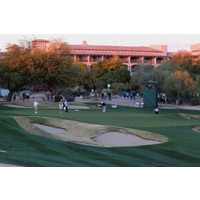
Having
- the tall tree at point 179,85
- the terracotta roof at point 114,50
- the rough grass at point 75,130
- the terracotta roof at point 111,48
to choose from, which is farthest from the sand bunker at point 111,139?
the terracotta roof at point 111,48

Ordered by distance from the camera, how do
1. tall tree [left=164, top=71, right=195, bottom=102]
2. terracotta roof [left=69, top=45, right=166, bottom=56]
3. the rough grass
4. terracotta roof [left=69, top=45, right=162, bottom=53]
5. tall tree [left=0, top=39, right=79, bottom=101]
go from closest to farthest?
the rough grass → tall tree [left=0, top=39, right=79, bottom=101] → tall tree [left=164, top=71, right=195, bottom=102] → terracotta roof [left=69, top=45, right=166, bottom=56] → terracotta roof [left=69, top=45, right=162, bottom=53]

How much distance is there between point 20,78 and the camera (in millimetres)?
54906

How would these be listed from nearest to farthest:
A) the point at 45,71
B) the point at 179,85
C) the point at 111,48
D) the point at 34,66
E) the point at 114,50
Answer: the point at 34,66 < the point at 45,71 < the point at 179,85 < the point at 114,50 < the point at 111,48

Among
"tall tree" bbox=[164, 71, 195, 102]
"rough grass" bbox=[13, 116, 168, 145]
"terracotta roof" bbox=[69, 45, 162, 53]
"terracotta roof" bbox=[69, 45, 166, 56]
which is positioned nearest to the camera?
"rough grass" bbox=[13, 116, 168, 145]

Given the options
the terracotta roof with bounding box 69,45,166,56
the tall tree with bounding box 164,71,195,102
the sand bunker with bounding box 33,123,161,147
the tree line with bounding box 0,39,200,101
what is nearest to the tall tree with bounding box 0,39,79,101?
the tree line with bounding box 0,39,200,101

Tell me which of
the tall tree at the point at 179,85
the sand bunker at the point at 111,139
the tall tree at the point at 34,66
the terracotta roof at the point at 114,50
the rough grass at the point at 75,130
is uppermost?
the terracotta roof at the point at 114,50

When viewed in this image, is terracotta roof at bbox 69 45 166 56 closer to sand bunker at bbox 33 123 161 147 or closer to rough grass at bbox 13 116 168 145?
rough grass at bbox 13 116 168 145

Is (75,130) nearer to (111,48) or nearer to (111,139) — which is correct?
(111,139)

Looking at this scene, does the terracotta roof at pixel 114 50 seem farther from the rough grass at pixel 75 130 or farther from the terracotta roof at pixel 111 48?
the rough grass at pixel 75 130

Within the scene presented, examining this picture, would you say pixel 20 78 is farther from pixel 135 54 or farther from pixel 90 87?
pixel 135 54

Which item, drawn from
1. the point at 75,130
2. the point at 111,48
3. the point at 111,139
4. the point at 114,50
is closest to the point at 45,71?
the point at 75,130

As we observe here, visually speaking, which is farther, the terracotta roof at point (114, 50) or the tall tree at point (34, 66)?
the terracotta roof at point (114, 50)

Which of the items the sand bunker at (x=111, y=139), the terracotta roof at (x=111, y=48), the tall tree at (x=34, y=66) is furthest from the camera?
the terracotta roof at (x=111, y=48)

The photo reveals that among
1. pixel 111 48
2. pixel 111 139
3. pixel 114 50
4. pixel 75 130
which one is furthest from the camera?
pixel 111 48
